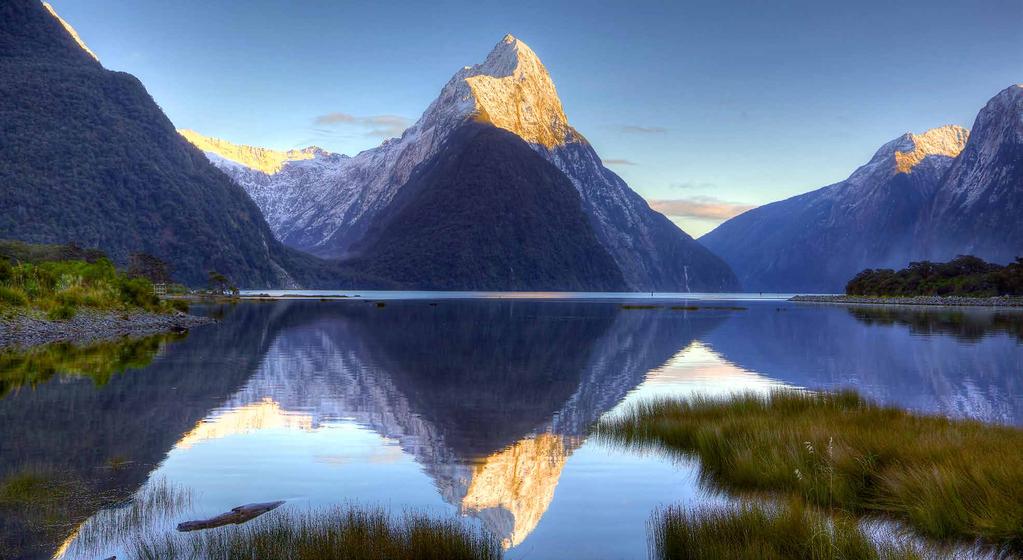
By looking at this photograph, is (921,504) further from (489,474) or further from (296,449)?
(296,449)

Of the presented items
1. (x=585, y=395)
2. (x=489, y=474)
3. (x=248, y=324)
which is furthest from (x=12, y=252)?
(x=489, y=474)

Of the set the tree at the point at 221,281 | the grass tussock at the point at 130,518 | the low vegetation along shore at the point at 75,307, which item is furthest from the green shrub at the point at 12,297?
the tree at the point at 221,281

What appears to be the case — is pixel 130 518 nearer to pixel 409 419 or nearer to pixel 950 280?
pixel 409 419

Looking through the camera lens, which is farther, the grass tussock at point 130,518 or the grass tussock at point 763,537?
the grass tussock at point 130,518

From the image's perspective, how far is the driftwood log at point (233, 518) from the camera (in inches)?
424

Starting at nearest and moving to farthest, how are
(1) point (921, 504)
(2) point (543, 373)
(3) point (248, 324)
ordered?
(1) point (921, 504) → (2) point (543, 373) → (3) point (248, 324)

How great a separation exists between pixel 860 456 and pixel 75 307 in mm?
51717

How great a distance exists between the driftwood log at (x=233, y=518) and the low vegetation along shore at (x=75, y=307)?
105ft

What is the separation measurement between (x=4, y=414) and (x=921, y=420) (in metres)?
23.0

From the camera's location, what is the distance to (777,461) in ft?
46.2

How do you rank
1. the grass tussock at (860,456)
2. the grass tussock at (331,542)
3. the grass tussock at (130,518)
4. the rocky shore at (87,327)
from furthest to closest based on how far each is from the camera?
1. the rocky shore at (87,327)
2. the grass tussock at (860,456)
3. the grass tussock at (130,518)
4. the grass tussock at (331,542)

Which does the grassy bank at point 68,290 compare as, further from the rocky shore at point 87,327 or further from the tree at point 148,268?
the tree at point 148,268

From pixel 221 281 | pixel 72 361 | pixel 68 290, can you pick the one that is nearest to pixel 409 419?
pixel 72 361

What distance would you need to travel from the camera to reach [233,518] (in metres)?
11.1
